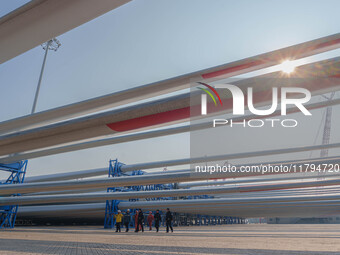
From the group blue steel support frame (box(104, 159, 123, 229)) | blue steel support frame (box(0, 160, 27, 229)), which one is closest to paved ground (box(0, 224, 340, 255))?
blue steel support frame (box(0, 160, 27, 229))

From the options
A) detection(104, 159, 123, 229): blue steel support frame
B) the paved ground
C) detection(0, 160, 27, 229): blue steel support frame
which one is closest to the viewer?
the paved ground

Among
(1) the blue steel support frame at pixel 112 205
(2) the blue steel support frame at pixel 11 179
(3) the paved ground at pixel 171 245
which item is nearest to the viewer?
(3) the paved ground at pixel 171 245

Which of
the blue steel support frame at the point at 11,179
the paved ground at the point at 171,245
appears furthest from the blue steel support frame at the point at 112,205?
the paved ground at the point at 171,245

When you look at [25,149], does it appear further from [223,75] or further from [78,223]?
[78,223]

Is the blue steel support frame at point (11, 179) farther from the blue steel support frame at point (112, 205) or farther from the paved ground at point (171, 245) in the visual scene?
the paved ground at point (171, 245)

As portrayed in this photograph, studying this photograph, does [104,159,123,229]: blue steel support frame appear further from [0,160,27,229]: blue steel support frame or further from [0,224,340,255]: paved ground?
[0,224,340,255]: paved ground

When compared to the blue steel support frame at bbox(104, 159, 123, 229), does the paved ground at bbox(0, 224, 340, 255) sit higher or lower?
lower

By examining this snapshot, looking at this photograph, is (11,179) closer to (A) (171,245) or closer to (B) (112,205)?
(B) (112,205)

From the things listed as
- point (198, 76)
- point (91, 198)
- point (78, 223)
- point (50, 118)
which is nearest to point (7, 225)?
point (91, 198)

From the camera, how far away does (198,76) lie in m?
2.34

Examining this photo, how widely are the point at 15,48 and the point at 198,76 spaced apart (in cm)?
141

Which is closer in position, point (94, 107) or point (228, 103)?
point (228, 103)

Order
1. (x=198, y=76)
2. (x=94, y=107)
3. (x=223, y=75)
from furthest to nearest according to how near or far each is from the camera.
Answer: (x=223, y=75)
(x=94, y=107)
(x=198, y=76)

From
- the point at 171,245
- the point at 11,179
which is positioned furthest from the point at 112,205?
the point at 171,245
